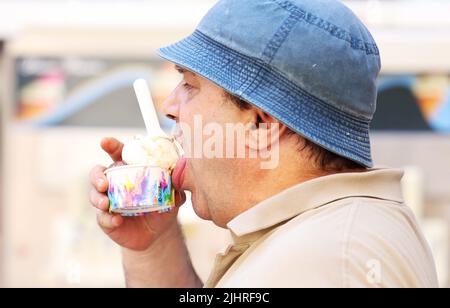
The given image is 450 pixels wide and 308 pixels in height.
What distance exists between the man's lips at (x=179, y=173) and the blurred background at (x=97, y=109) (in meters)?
3.73

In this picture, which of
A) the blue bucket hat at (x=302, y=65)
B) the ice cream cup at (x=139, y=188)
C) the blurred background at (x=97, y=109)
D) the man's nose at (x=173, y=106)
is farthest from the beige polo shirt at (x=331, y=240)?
the blurred background at (x=97, y=109)

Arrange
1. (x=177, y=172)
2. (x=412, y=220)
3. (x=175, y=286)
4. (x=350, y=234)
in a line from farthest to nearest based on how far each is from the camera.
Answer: (x=175, y=286), (x=177, y=172), (x=412, y=220), (x=350, y=234)

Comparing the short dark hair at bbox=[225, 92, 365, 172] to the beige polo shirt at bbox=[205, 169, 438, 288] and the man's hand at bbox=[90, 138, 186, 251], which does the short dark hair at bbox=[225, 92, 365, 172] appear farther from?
the man's hand at bbox=[90, 138, 186, 251]

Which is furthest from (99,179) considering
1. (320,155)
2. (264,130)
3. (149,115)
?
(320,155)

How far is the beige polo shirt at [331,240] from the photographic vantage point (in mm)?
1559

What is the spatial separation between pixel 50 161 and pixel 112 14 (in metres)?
1.22

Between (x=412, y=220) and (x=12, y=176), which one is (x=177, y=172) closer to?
(x=412, y=220)

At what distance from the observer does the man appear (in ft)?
5.36

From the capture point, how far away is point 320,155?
184cm

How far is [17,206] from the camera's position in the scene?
239 inches

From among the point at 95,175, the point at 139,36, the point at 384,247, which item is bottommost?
the point at 384,247

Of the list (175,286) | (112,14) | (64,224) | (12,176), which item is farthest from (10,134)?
(175,286)

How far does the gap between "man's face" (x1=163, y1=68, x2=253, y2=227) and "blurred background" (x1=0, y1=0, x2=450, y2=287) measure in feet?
12.5

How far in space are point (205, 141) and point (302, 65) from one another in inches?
13.1
